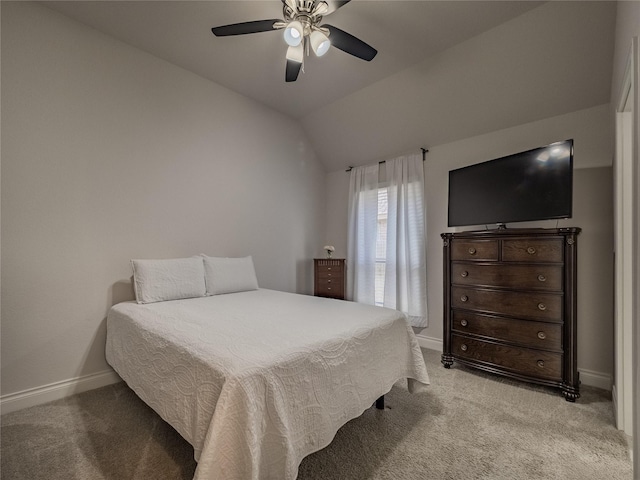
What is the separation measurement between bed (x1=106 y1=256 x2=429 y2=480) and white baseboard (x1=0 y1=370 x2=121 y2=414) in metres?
0.38

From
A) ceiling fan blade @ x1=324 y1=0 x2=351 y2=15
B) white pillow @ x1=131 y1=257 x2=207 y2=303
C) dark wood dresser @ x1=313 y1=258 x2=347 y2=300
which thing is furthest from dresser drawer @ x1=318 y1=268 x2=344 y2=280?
ceiling fan blade @ x1=324 y1=0 x2=351 y2=15

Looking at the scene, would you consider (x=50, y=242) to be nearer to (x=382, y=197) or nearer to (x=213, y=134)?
(x=213, y=134)

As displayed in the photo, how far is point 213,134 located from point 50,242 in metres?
1.77

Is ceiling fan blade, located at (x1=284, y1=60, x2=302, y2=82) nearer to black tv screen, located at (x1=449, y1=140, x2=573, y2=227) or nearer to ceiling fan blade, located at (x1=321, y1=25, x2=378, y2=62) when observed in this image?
ceiling fan blade, located at (x1=321, y1=25, x2=378, y2=62)

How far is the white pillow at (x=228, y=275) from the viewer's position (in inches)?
110

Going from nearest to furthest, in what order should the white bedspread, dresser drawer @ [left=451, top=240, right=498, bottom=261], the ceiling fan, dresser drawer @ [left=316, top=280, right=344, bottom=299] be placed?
1. the white bedspread
2. the ceiling fan
3. dresser drawer @ [left=451, top=240, right=498, bottom=261]
4. dresser drawer @ [left=316, top=280, right=344, bottom=299]

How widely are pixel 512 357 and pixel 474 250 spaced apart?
934 millimetres

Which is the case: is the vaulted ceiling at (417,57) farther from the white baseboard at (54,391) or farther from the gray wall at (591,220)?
the white baseboard at (54,391)

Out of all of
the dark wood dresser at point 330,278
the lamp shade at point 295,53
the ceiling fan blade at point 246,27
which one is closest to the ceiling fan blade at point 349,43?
the lamp shade at point 295,53

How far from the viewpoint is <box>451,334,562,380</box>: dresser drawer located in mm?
2252

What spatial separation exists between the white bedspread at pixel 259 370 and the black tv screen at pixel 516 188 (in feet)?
4.82

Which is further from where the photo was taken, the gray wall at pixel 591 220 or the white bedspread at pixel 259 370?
the gray wall at pixel 591 220

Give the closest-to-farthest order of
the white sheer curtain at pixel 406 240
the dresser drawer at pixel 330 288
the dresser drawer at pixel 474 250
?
the dresser drawer at pixel 474 250, the white sheer curtain at pixel 406 240, the dresser drawer at pixel 330 288

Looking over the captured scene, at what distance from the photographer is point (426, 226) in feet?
11.3
